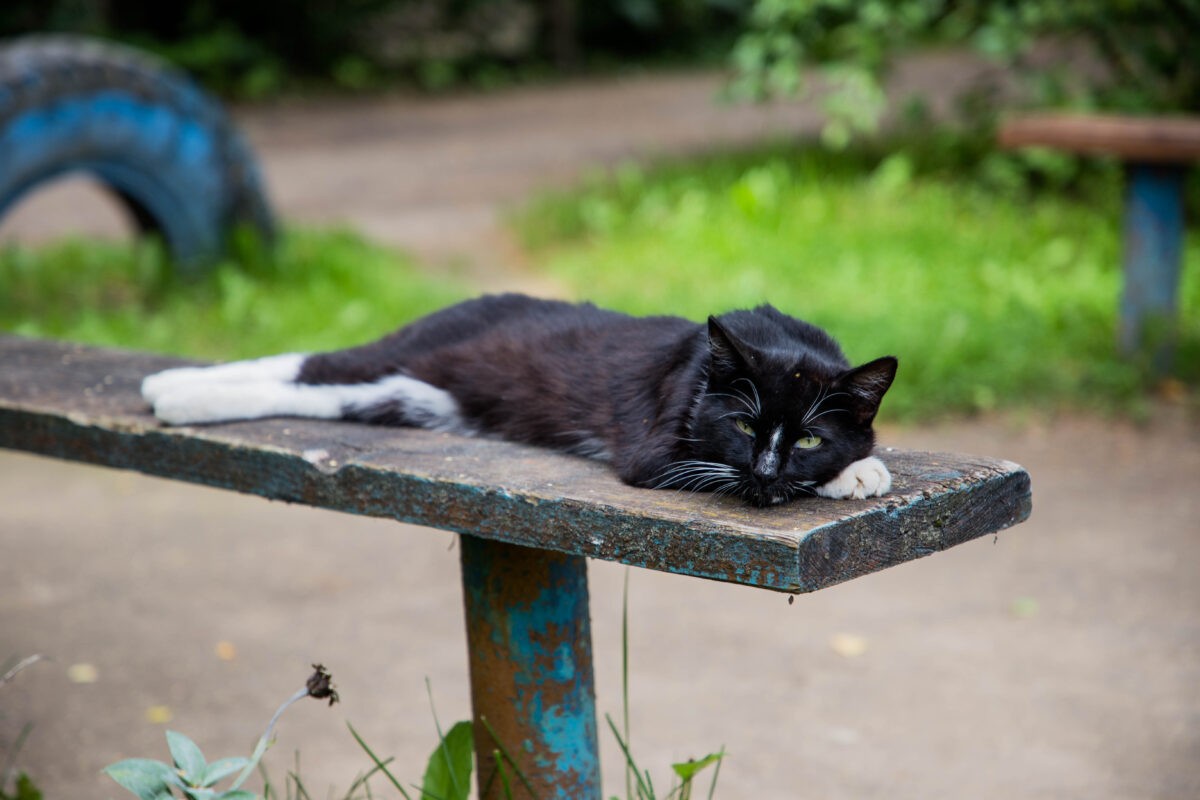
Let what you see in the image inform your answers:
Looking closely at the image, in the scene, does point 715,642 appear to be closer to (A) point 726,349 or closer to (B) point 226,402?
(B) point 226,402

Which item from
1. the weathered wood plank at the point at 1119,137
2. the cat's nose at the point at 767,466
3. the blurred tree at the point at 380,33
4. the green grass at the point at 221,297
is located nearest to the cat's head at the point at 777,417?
the cat's nose at the point at 767,466

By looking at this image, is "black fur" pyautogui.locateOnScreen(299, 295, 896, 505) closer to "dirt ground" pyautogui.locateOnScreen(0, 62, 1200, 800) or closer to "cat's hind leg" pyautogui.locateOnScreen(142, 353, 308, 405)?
"cat's hind leg" pyautogui.locateOnScreen(142, 353, 308, 405)

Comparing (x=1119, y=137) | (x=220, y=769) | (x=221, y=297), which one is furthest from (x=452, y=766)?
(x=221, y=297)

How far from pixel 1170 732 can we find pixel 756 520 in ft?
5.96

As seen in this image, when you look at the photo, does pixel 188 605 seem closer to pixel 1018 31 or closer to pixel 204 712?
pixel 204 712

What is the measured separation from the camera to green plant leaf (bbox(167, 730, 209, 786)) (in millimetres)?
1806

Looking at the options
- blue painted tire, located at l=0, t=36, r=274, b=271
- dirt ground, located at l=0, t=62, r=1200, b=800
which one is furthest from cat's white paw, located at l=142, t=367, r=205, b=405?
blue painted tire, located at l=0, t=36, r=274, b=271

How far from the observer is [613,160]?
1014 centimetres

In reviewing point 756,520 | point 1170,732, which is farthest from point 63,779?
point 1170,732

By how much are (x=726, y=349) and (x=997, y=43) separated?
19.1 ft

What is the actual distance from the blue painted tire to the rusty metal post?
4.03 m

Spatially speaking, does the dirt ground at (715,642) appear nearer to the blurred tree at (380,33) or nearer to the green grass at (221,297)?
the green grass at (221,297)

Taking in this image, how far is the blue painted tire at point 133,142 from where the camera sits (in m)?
5.60

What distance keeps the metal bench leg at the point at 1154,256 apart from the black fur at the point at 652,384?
351cm
